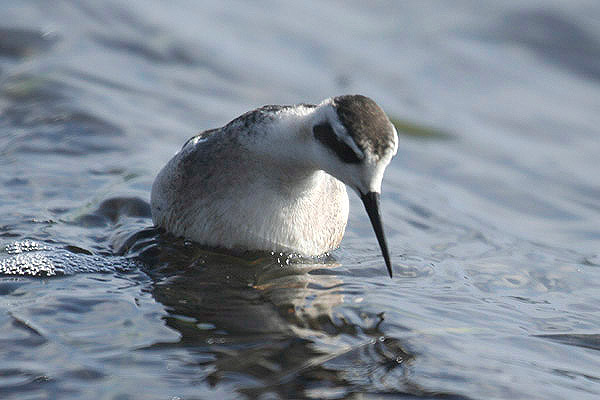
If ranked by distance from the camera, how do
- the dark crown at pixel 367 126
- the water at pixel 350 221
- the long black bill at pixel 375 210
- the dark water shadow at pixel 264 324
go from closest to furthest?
the dark water shadow at pixel 264 324
the water at pixel 350 221
the dark crown at pixel 367 126
the long black bill at pixel 375 210

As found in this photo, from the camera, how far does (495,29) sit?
14.2 metres

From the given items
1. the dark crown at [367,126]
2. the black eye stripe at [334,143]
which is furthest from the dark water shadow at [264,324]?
the dark crown at [367,126]

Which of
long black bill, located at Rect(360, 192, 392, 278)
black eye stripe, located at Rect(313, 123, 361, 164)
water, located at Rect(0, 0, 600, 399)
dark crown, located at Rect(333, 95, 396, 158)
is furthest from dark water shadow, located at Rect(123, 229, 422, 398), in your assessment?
dark crown, located at Rect(333, 95, 396, 158)

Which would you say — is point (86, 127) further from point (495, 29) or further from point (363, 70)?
point (495, 29)

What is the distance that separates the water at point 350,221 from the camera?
214 inches

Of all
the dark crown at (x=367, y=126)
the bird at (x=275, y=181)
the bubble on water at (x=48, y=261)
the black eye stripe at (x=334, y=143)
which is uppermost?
the dark crown at (x=367, y=126)

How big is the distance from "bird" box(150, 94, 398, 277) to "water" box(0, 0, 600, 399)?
24 cm

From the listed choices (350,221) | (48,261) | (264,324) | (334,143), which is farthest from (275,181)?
(350,221)

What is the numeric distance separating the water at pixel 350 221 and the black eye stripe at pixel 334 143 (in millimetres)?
966

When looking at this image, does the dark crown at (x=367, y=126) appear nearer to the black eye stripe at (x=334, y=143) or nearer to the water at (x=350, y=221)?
the black eye stripe at (x=334, y=143)

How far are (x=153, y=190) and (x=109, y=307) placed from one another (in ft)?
6.32

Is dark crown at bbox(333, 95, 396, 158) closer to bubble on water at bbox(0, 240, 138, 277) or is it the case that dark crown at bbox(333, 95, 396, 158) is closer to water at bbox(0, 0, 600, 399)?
water at bbox(0, 0, 600, 399)

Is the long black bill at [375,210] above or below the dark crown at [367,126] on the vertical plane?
below

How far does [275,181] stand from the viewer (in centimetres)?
693
